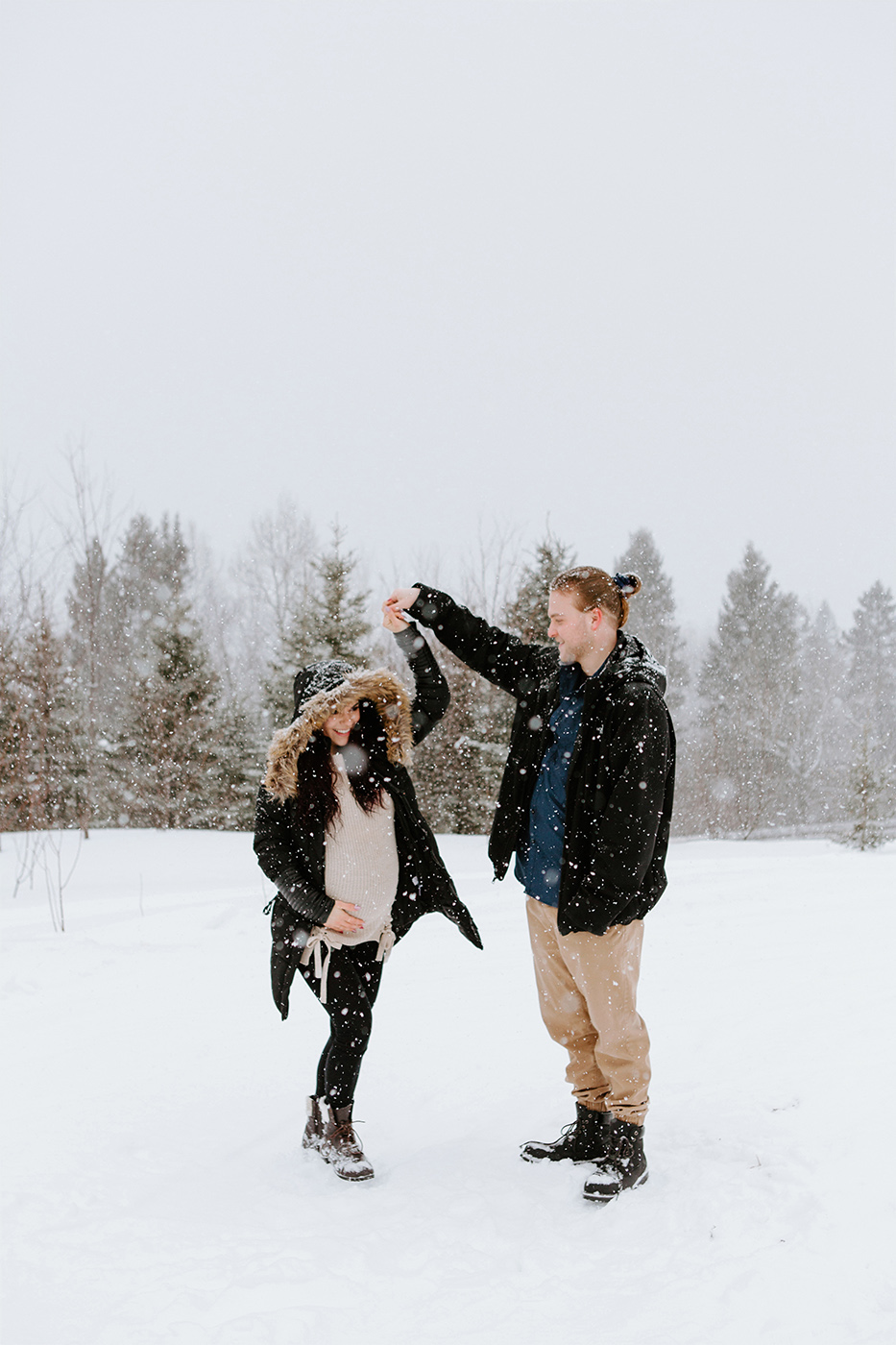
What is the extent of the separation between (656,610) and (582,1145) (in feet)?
111

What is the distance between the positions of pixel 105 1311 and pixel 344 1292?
59cm

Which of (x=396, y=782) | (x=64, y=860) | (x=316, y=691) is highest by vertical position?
(x=316, y=691)

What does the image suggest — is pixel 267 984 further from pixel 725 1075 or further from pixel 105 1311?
pixel 105 1311

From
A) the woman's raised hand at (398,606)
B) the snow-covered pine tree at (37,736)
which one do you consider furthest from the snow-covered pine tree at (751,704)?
the woman's raised hand at (398,606)

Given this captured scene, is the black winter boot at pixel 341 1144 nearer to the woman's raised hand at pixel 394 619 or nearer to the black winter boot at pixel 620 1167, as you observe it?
the black winter boot at pixel 620 1167

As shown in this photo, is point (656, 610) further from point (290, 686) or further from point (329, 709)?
point (329, 709)

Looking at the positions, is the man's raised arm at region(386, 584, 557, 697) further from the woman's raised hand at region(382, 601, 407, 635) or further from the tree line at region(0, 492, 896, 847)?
the tree line at region(0, 492, 896, 847)

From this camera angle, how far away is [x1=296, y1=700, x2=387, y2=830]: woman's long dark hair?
310 cm

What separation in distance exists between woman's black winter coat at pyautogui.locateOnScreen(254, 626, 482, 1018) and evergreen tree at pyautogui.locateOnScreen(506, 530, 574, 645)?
12263 mm

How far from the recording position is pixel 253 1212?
2.69 m

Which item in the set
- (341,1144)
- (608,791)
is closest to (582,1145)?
(341,1144)

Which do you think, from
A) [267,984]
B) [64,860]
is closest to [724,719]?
[64,860]

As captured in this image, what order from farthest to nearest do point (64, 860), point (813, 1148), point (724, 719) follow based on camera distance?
1. point (724, 719)
2. point (64, 860)
3. point (813, 1148)

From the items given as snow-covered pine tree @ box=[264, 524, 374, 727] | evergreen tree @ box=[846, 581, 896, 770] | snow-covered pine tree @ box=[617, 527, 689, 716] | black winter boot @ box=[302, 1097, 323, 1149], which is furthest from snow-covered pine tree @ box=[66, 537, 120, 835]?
evergreen tree @ box=[846, 581, 896, 770]
